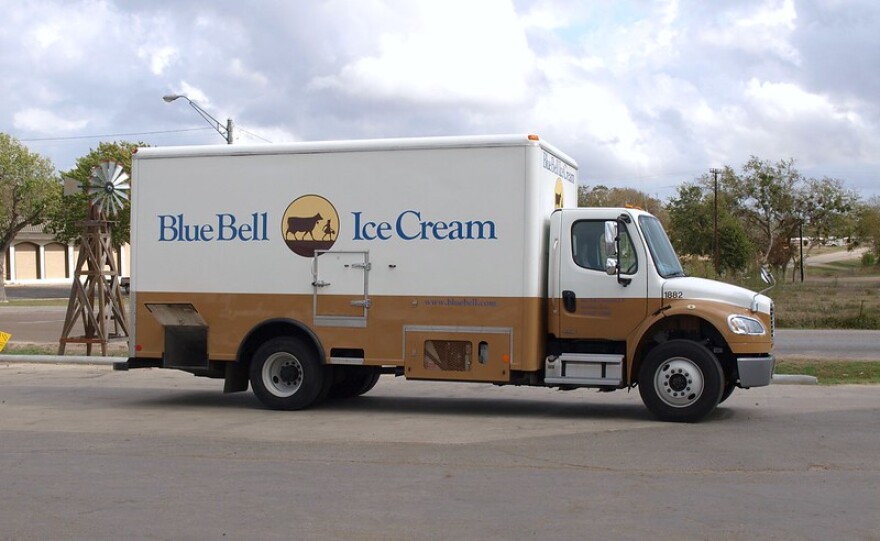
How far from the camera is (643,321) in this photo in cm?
1119

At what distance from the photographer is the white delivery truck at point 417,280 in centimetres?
1118

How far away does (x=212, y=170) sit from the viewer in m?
12.5

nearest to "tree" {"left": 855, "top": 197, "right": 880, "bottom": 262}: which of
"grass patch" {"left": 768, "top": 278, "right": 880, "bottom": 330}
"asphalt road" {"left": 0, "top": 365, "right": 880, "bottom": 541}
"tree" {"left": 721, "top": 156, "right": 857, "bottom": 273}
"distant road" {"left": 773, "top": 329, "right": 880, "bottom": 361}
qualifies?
"tree" {"left": 721, "top": 156, "right": 857, "bottom": 273}

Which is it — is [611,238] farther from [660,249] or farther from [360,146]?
[360,146]

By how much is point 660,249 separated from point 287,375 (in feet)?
15.7

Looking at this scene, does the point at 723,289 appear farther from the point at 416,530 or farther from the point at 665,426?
the point at 416,530

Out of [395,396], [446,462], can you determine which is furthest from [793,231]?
[446,462]

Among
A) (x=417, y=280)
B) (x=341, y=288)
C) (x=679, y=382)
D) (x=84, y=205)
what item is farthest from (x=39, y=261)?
(x=679, y=382)

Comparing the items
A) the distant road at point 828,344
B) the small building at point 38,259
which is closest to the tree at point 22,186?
the small building at point 38,259

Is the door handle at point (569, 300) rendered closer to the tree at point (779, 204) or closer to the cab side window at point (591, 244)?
the cab side window at point (591, 244)

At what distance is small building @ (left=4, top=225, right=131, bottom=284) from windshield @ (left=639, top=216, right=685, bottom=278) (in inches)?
2525

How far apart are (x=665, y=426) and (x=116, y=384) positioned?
9150 millimetres

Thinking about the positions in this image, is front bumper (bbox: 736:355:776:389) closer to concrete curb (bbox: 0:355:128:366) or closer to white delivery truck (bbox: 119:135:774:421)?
white delivery truck (bbox: 119:135:774:421)

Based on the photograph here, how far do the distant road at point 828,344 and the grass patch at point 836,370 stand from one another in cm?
149
